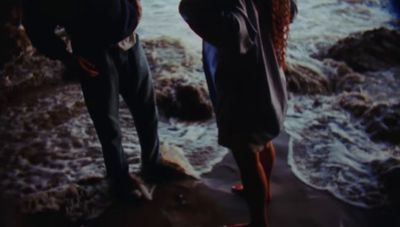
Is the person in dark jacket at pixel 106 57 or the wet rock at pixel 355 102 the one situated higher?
the person in dark jacket at pixel 106 57

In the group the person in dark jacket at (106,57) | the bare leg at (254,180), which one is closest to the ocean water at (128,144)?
the person in dark jacket at (106,57)

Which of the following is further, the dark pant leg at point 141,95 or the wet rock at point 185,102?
the wet rock at point 185,102

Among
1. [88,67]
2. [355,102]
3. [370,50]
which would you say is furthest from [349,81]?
[88,67]

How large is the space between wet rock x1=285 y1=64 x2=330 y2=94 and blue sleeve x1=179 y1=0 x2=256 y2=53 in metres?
3.27

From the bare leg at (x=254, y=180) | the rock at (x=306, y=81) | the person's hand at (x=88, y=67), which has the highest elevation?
the person's hand at (x=88, y=67)

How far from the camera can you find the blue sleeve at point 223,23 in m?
1.97

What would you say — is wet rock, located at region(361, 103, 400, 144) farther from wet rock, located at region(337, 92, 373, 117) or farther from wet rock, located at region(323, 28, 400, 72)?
wet rock, located at region(323, 28, 400, 72)

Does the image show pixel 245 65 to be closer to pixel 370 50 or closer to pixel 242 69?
pixel 242 69

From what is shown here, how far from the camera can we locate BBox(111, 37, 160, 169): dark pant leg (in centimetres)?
290

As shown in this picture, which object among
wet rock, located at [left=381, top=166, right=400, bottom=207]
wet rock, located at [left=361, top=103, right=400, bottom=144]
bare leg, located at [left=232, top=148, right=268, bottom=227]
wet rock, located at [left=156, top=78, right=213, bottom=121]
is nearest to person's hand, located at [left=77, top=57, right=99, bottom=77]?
bare leg, located at [left=232, top=148, right=268, bottom=227]

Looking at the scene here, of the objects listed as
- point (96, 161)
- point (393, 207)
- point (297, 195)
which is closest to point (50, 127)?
point (96, 161)

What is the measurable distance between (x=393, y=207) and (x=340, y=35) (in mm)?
4330

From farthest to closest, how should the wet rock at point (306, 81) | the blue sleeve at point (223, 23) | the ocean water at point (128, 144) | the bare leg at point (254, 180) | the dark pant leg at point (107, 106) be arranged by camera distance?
the wet rock at point (306, 81), the ocean water at point (128, 144), the dark pant leg at point (107, 106), the bare leg at point (254, 180), the blue sleeve at point (223, 23)

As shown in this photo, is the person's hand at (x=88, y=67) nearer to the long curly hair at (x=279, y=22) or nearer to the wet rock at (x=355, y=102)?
the long curly hair at (x=279, y=22)
